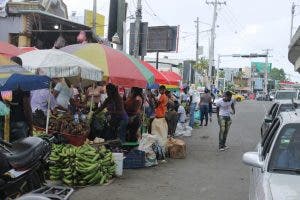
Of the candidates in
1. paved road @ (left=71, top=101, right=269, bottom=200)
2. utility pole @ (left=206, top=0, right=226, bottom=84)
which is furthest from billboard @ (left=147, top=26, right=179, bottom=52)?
utility pole @ (left=206, top=0, right=226, bottom=84)

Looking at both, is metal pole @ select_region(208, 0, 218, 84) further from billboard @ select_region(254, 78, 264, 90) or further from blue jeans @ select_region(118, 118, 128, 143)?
billboard @ select_region(254, 78, 264, 90)

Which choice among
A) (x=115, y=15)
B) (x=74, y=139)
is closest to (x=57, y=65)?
(x=74, y=139)

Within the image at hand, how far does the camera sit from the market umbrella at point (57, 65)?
914cm

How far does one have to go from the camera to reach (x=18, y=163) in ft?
14.4

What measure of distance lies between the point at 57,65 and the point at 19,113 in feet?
3.78

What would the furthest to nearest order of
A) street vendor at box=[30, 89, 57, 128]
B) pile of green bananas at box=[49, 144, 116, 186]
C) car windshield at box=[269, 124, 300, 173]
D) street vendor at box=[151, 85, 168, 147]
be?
1. street vendor at box=[151, 85, 168, 147]
2. street vendor at box=[30, 89, 57, 128]
3. pile of green bananas at box=[49, 144, 116, 186]
4. car windshield at box=[269, 124, 300, 173]

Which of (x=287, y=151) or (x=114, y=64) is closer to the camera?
(x=287, y=151)

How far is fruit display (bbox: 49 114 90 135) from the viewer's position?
10.9 meters

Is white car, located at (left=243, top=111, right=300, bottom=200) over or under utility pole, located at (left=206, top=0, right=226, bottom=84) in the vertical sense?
under

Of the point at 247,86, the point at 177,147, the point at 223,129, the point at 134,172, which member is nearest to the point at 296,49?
the point at 223,129

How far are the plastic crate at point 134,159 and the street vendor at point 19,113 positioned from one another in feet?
9.78

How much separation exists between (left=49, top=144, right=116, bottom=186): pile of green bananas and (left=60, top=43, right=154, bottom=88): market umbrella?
7.03 feet

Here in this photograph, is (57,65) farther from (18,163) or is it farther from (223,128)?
(223,128)

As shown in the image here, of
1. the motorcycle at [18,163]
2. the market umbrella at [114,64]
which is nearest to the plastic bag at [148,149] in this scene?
the market umbrella at [114,64]
